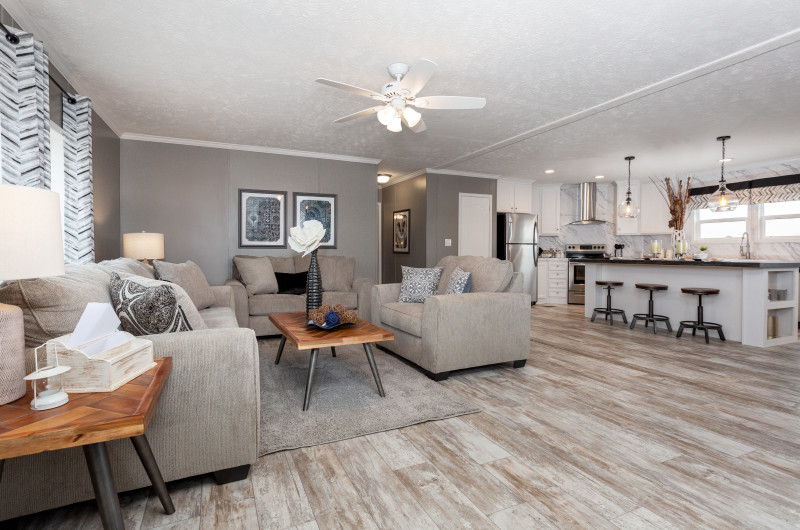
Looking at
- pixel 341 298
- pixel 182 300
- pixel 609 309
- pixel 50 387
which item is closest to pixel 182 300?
pixel 182 300

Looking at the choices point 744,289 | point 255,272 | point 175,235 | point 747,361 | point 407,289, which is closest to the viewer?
point 747,361

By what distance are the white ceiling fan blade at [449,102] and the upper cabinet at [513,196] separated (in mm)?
5009

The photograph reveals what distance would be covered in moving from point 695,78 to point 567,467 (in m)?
3.20

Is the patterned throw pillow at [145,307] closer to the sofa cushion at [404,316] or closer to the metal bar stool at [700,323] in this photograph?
the sofa cushion at [404,316]

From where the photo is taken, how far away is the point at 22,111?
2.29 m

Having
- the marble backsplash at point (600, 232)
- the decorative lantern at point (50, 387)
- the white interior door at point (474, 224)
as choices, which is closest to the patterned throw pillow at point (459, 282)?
the decorative lantern at point (50, 387)

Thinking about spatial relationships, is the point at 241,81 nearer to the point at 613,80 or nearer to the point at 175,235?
the point at 175,235

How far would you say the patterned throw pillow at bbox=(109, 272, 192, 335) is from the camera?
1665mm

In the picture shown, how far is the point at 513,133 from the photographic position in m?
4.78

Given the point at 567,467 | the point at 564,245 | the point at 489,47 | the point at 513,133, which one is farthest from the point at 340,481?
the point at 564,245

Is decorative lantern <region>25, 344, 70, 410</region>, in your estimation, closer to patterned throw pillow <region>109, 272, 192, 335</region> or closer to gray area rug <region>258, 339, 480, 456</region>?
patterned throw pillow <region>109, 272, 192, 335</region>

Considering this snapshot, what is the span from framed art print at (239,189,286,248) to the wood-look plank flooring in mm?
3747

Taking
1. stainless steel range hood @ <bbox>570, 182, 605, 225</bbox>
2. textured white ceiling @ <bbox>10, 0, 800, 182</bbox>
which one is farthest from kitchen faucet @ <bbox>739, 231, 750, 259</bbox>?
stainless steel range hood @ <bbox>570, 182, 605, 225</bbox>

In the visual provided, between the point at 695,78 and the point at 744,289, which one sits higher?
the point at 695,78
